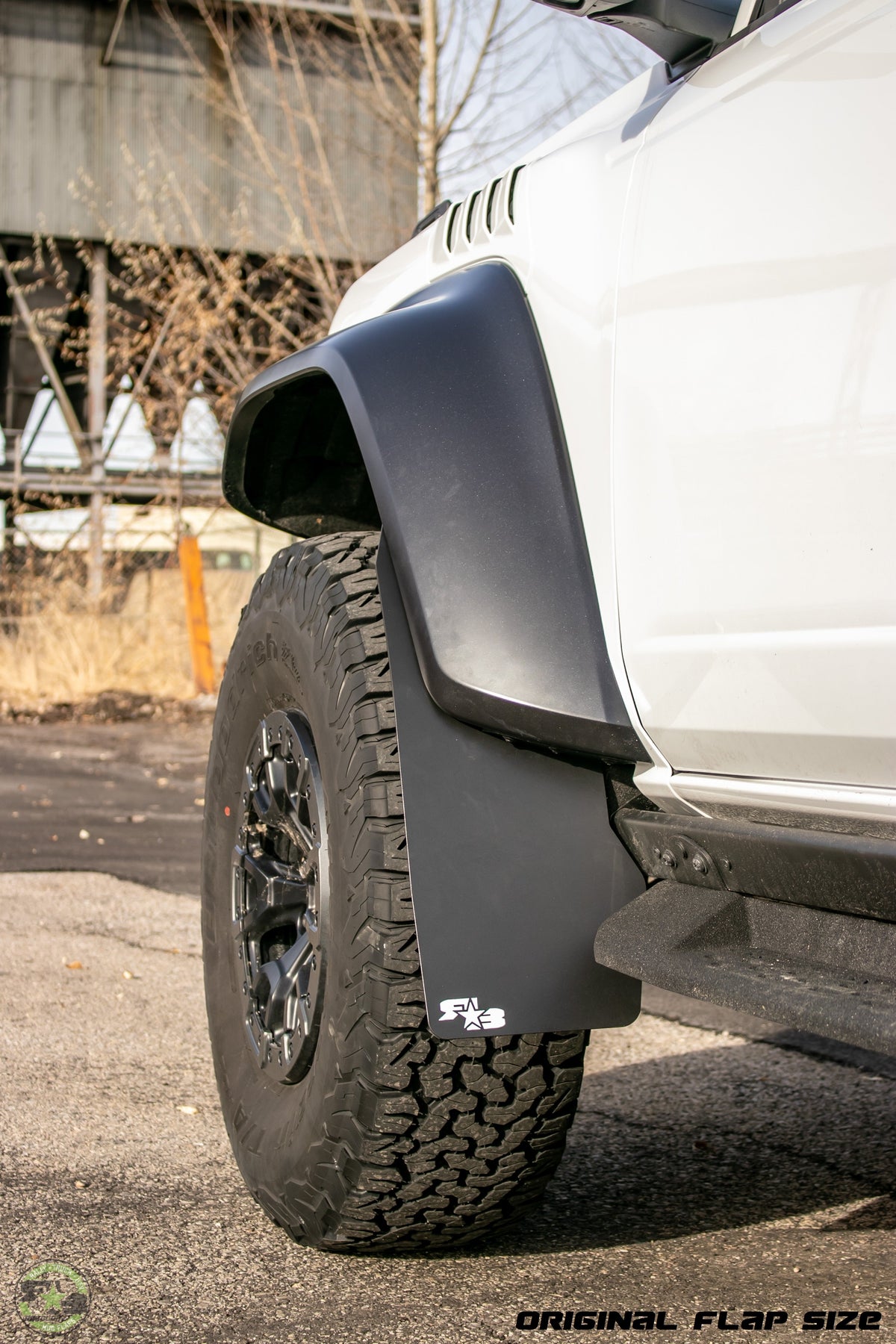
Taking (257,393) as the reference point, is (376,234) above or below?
above

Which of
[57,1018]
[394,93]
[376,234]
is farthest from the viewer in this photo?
[376,234]

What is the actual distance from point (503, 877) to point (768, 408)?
2.18 feet

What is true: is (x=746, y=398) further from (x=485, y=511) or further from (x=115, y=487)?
(x=115, y=487)

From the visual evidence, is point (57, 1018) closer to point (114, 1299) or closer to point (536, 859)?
point (114, 1299)

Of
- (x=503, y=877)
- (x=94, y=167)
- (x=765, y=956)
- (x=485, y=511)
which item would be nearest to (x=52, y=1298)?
(x=503, y=877)

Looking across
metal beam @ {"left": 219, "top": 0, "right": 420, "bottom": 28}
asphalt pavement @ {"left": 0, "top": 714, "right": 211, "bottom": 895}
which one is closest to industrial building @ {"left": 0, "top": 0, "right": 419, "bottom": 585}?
metal beam @ {"left": 219, "top": 0, "right": 420, "bottom": 28}

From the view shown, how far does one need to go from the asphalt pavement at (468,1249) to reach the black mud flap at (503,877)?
17.2 inches

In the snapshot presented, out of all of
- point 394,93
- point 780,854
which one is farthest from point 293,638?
point 394,93

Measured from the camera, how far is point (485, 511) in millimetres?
1777

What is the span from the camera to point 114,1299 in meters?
1.80

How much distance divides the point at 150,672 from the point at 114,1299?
11.1m

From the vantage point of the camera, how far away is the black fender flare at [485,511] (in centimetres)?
171

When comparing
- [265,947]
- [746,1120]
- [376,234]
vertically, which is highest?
[376,234]

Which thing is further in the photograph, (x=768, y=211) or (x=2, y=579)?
(x=2, y=579)
